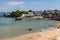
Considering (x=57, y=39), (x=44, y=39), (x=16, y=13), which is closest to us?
(x=57, y=39)

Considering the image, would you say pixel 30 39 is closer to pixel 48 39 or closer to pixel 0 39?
pixel 48 39

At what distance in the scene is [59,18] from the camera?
53.1 meters

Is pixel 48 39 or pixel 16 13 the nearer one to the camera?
pixel 48 39

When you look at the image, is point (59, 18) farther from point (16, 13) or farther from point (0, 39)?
point (0, 39)

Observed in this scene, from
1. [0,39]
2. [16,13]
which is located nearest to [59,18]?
[16,13]

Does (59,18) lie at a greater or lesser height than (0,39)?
lesser

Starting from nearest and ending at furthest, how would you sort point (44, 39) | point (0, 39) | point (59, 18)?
point (44, 39) → point (0, 39) → point (59, 18)

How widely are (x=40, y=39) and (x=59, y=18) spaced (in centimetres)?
3931

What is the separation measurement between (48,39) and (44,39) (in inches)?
16.1

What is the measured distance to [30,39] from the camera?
50.7ft

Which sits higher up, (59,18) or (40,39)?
(40,39)

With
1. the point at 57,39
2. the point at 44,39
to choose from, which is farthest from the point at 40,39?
the point at 57,39

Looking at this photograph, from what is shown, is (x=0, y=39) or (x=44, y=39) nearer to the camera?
(x=44, y=39)

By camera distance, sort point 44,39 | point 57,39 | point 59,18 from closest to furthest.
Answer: point 57,39 → point 44,39 → point 59,18
